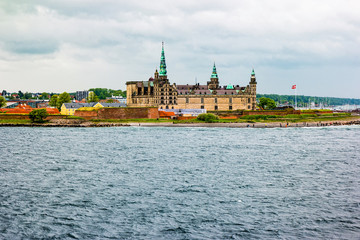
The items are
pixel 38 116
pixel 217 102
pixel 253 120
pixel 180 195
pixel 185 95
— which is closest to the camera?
pixel 180 195

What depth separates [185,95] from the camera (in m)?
116

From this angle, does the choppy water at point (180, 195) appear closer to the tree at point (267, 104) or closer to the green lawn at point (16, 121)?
the green lawn at point (16, 121)

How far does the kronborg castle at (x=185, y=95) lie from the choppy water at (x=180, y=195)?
77.3 m

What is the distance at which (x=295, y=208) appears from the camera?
19609 millimetres

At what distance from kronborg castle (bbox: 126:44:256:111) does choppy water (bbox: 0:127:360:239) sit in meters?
77.3

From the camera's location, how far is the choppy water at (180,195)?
665 inches

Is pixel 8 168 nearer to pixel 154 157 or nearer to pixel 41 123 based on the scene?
pixel 154 157

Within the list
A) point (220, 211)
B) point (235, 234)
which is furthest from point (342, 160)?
point (235, 234)

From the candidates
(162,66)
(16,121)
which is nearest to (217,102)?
(162,66)

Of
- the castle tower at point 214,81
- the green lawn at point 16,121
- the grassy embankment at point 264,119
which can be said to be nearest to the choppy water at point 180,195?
the grassy embankment at point 264,119

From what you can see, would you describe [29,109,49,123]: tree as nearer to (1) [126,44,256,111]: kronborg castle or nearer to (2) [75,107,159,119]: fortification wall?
(2) [75,107,159,119]: fortification wall

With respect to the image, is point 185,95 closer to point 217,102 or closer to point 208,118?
point 217,102

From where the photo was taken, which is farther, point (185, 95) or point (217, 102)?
point (217, 102)

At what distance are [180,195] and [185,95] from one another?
95.0 m
